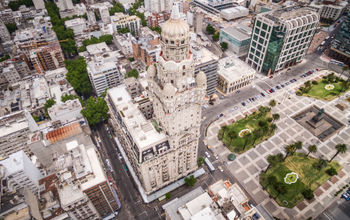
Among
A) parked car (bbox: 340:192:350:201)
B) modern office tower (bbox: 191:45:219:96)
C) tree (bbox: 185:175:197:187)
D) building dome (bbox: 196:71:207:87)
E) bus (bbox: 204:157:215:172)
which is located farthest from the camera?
modern office tower (bbox: 191:45:219:96)

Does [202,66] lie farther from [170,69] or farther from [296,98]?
[296,98]

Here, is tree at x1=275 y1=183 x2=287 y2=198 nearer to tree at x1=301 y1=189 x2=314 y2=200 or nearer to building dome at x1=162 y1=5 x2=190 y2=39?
tree at x1=301 y1=189 x2=314 y2=200

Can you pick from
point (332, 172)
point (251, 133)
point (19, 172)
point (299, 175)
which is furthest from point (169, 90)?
point (332, 172)

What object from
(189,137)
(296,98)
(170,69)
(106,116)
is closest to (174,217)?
(189,137)

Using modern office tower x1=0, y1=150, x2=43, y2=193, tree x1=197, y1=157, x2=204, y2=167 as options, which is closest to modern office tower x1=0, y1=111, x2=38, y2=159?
modern office tower x1=0, y1=150, x2=43, y2=193

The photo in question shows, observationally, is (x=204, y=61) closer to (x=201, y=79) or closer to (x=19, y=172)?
(x=201, y=79)

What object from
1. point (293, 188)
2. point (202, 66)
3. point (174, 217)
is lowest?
point (293, 188)

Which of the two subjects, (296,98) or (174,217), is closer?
(174,217)
